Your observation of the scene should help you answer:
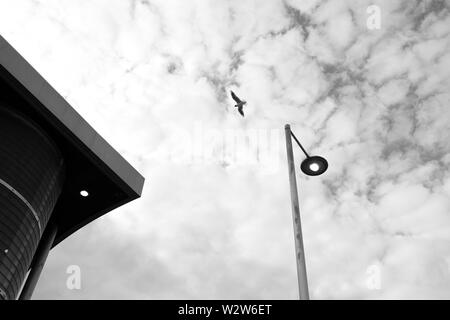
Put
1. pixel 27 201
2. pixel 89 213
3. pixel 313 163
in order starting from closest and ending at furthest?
pixel 313 163
pixel 27 201
pixel 89 213

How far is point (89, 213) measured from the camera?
35344 mm

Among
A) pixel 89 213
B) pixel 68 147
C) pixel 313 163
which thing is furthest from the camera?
pixel 89 213

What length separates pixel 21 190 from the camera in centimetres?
2520

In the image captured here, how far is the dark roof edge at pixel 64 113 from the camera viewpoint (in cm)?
2459

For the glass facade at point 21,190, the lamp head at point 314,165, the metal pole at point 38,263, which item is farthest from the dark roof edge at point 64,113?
the lamp head at point 314,165

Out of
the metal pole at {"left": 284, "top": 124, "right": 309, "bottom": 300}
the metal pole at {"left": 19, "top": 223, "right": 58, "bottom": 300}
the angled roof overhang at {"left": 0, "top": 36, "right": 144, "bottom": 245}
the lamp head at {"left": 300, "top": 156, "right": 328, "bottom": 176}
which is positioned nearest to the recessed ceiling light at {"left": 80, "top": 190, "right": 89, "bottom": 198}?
the angled roof overhang at {"left": 0, "top": 36, "right": 144, "bottom": 245}

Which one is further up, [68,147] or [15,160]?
[68,147]

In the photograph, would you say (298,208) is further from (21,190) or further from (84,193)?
(84,193)

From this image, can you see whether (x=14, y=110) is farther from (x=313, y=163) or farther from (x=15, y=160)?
(x=313, y=163)

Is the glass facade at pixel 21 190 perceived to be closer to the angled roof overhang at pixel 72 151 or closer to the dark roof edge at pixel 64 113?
the angled roof overhang at pixel 72 151

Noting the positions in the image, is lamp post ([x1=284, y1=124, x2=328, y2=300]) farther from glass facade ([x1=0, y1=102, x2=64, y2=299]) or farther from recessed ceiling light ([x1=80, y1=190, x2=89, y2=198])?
recessed ceiling light ([x1=80, y1=190, x2=89, y2=198])
